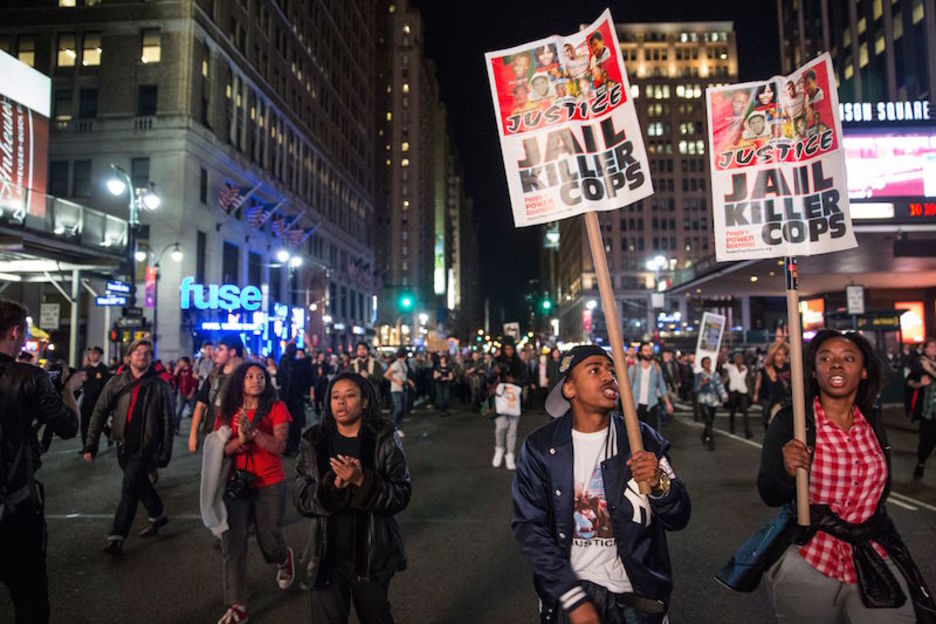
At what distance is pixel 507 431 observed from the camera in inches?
405

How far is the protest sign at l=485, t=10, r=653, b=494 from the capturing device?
3.25 m

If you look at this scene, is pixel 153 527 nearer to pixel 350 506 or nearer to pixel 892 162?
pixel 350 506

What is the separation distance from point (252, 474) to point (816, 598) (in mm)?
3754

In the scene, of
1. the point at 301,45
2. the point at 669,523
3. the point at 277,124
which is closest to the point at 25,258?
the point at 669,523

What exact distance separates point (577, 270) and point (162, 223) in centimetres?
9872

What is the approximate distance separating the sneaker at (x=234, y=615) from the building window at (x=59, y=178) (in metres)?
38.7

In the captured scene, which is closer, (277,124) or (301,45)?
(277,124)

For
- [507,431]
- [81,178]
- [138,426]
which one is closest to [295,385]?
[507,431]

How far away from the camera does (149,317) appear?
32062 mm

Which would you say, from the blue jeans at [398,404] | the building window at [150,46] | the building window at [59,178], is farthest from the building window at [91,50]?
the blue jeans at [398,404]

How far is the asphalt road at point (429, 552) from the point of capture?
14.8 ft

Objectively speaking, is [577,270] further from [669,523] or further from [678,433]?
[669,523]

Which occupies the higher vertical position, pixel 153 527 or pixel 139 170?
pixel 139 170

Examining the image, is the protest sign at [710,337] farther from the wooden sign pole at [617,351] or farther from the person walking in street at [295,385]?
the wooden sign pole at [617,351]
